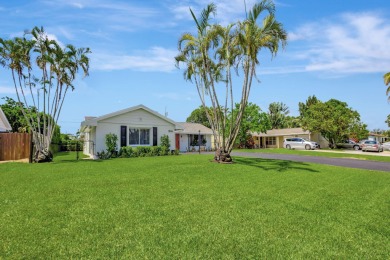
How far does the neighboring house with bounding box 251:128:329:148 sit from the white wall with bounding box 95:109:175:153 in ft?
86.7

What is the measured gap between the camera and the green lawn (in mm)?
3771

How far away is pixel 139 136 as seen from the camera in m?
23.2

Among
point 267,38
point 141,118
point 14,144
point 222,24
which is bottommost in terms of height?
point 14,144

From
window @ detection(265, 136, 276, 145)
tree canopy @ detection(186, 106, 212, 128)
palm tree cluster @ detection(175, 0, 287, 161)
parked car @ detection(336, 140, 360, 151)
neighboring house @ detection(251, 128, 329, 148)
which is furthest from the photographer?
tree canopy @ detection(186, 106, 212, 128)

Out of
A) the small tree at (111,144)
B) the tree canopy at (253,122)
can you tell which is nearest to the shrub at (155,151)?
the small tree at (111,144)

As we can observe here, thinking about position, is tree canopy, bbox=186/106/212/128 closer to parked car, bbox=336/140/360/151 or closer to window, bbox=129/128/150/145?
parked car, bbox=336/140/360/151

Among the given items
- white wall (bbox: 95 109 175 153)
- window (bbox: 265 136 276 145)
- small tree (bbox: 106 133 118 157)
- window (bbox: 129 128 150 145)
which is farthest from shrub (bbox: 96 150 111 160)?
window (bbox: 265 136 276 145)

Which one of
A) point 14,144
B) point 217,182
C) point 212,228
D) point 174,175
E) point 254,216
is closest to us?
point 212,228

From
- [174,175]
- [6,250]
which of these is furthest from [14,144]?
[6,250]

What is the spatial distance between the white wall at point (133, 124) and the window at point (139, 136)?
0.39m

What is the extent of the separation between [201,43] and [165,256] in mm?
13809

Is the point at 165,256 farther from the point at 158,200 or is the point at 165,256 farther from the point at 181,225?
the point at 158,200

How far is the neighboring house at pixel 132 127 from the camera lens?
21.1m

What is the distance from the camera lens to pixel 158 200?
6.51 m
